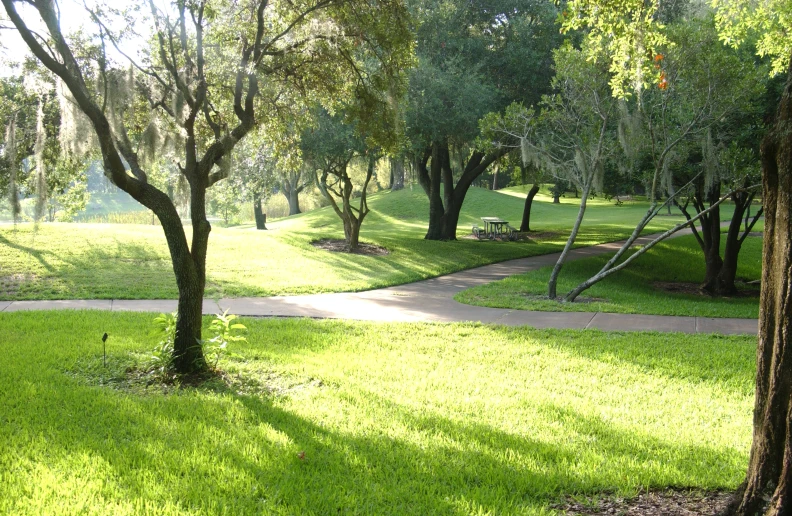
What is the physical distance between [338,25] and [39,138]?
3679mm

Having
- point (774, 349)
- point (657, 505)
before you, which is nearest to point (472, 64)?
point (657, 505)

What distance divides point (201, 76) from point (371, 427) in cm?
392

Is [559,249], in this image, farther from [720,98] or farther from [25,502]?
[25,502]

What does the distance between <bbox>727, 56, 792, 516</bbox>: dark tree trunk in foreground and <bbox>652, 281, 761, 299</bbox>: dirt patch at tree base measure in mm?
12353

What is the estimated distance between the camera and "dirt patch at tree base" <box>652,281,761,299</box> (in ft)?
48.1

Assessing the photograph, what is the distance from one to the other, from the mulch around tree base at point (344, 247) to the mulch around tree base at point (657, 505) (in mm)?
14924

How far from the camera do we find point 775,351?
2.94 metres

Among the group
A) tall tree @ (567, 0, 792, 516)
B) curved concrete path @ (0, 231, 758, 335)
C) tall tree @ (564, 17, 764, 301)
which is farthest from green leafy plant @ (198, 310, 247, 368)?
tall tree @ (564, 17, 764, 301)

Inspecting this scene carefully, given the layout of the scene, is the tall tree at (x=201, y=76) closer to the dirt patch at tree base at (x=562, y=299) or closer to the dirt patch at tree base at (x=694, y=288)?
the dirt patch at tree base at (x=562, y=299)

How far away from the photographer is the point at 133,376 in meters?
5.93

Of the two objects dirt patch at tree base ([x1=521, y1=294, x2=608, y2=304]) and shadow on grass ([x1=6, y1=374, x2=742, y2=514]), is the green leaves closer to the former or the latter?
shadow on grass ([x1=6, y1=374, x2=742, y2=514])

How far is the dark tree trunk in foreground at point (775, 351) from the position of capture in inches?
113

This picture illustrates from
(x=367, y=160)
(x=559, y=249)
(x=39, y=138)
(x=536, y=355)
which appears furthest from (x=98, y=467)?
(x=559, y=249)

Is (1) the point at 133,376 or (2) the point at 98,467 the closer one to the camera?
(2) the point at 98,467
